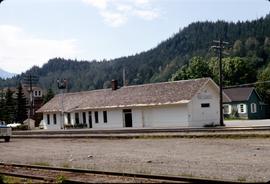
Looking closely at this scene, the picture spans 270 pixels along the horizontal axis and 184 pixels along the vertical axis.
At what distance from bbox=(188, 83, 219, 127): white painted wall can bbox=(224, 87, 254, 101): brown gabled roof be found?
2148 cm

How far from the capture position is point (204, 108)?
47.6m

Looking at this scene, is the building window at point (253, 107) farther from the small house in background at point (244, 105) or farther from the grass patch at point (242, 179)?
the grass patch at point (242, 179)

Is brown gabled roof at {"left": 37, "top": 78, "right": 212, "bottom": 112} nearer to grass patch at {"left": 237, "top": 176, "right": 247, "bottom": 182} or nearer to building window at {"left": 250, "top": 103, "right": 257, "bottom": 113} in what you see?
building window at {"left": 250, "top": 103, "right": 257, "bottom": 113}

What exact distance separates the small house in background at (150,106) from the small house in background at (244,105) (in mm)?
20394

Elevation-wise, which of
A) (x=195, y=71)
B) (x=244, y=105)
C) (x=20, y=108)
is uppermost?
(x=195, y=71)

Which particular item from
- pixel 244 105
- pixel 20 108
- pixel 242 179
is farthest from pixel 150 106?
pixel 20 108

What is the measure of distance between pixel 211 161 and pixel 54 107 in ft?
164

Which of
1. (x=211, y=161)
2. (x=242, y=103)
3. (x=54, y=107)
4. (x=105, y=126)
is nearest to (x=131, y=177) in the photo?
(x=211, y=161)

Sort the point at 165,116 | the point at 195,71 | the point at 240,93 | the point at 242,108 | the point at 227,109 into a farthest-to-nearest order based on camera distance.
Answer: the point at 195,71 < the point at 227,109 < the point at 240,93 < the point at 242,108 < the point at 165,116

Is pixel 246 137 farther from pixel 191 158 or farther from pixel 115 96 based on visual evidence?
pixel 115 96

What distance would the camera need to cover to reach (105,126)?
5431cm

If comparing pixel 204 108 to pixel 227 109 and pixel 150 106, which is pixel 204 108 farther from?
pixel 227 109

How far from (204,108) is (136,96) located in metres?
8.50

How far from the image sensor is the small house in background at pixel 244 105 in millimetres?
69562
